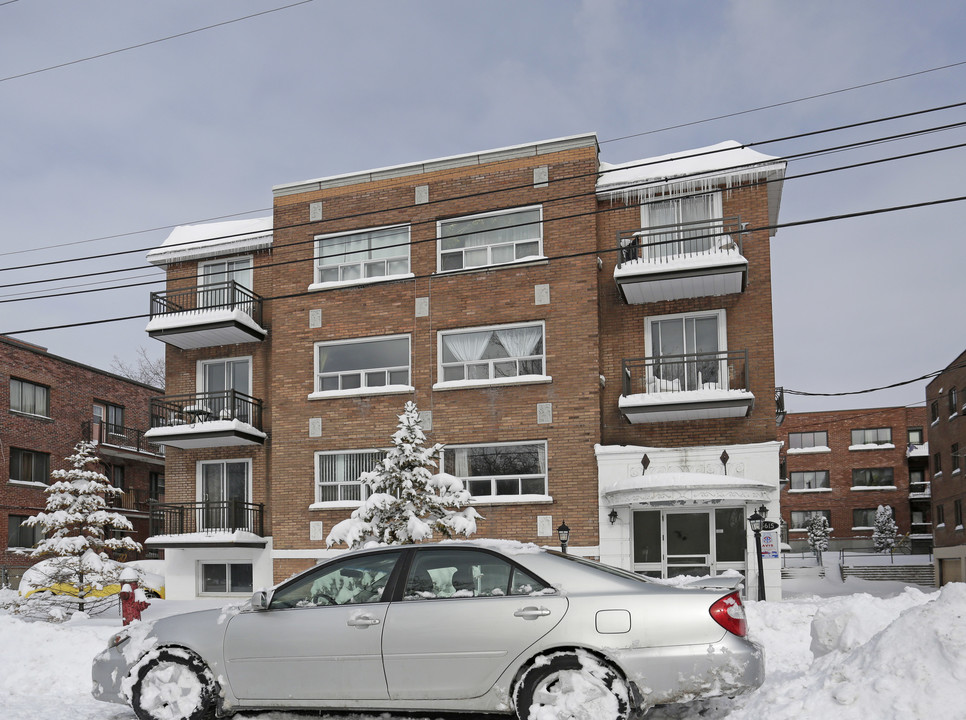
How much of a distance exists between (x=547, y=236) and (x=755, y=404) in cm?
610

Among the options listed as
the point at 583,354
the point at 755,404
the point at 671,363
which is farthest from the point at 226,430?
the point at 755,404

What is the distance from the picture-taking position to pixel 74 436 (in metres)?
36.0

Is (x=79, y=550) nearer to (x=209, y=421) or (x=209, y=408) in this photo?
(x=209, y=421)

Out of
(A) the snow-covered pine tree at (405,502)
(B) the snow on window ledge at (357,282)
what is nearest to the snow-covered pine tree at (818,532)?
(B) the snow on window ledge at (357,282)

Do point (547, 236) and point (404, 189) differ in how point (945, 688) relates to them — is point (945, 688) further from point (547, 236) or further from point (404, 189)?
point (404, 189)

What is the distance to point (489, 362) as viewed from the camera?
2236cm

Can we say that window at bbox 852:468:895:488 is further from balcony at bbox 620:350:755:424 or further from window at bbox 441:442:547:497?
window at bbox 441:442:547:497

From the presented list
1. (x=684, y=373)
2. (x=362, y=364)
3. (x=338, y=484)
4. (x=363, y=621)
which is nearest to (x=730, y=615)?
(x=363, y=621)

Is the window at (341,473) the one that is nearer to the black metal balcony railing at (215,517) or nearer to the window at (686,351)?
the black metal balcony railing at (215,517)

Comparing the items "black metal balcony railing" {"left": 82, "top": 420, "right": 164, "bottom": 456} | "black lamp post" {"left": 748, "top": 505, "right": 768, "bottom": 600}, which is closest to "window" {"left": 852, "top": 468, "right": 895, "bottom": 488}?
"black metal balcony railing" {"left": 82, "top": 420, "right": 164, "bottom": 456}

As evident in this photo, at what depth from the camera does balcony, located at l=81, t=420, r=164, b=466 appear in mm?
36688

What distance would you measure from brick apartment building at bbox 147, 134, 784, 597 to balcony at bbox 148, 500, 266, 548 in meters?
0.09

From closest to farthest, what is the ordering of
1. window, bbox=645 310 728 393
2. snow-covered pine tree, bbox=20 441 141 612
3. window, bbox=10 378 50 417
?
window, bbox=645 310 728 393 < snow-covered pine tree, bbox=20 441 141 612 < window, bbox=10 378 50 417

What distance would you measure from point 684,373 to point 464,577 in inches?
575
